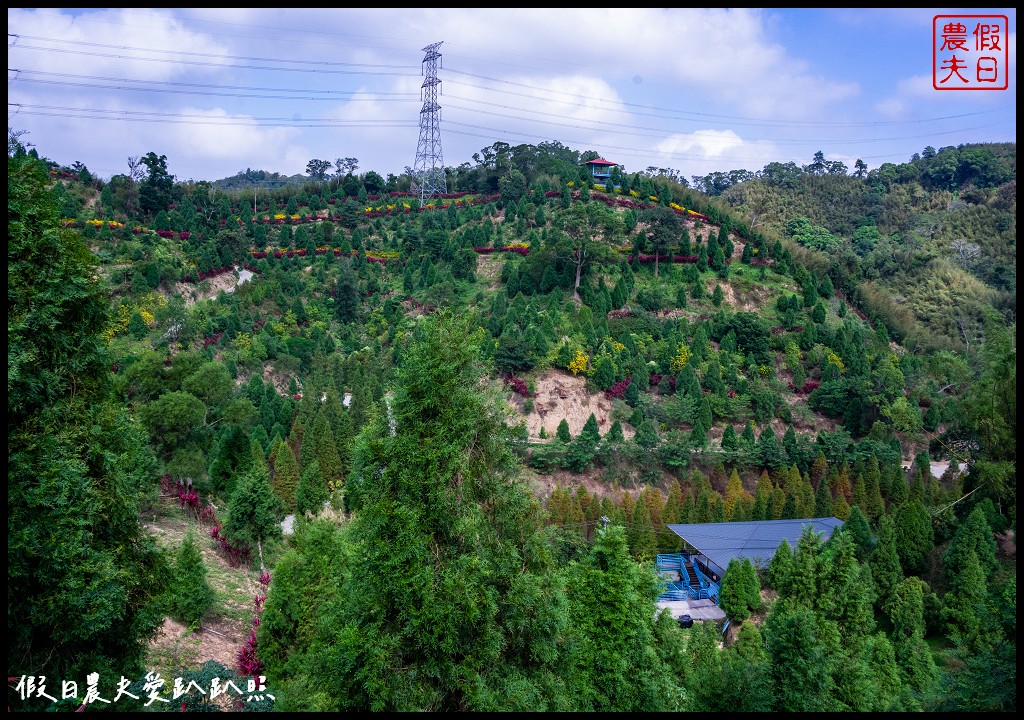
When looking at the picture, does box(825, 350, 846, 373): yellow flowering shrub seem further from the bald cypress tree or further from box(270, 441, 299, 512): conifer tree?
the bald cypress tree

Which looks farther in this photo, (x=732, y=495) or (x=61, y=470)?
(x=732, y=495)

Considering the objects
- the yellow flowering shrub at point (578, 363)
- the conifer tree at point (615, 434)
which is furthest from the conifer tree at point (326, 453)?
the yellow flowering shrub at point (578, 363)

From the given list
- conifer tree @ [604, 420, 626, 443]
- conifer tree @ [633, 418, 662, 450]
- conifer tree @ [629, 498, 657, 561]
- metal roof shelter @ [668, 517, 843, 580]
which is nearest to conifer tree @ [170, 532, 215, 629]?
conifer tree @ [629, 498, 657, 561]

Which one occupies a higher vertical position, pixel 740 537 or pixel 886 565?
pixel 886 565

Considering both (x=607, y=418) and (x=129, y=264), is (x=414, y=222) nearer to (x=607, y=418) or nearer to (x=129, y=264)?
(x=129, y=264)

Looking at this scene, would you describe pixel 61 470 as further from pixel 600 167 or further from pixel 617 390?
pixel 600 167

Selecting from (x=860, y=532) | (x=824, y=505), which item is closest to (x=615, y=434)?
(x=824, y=505)
